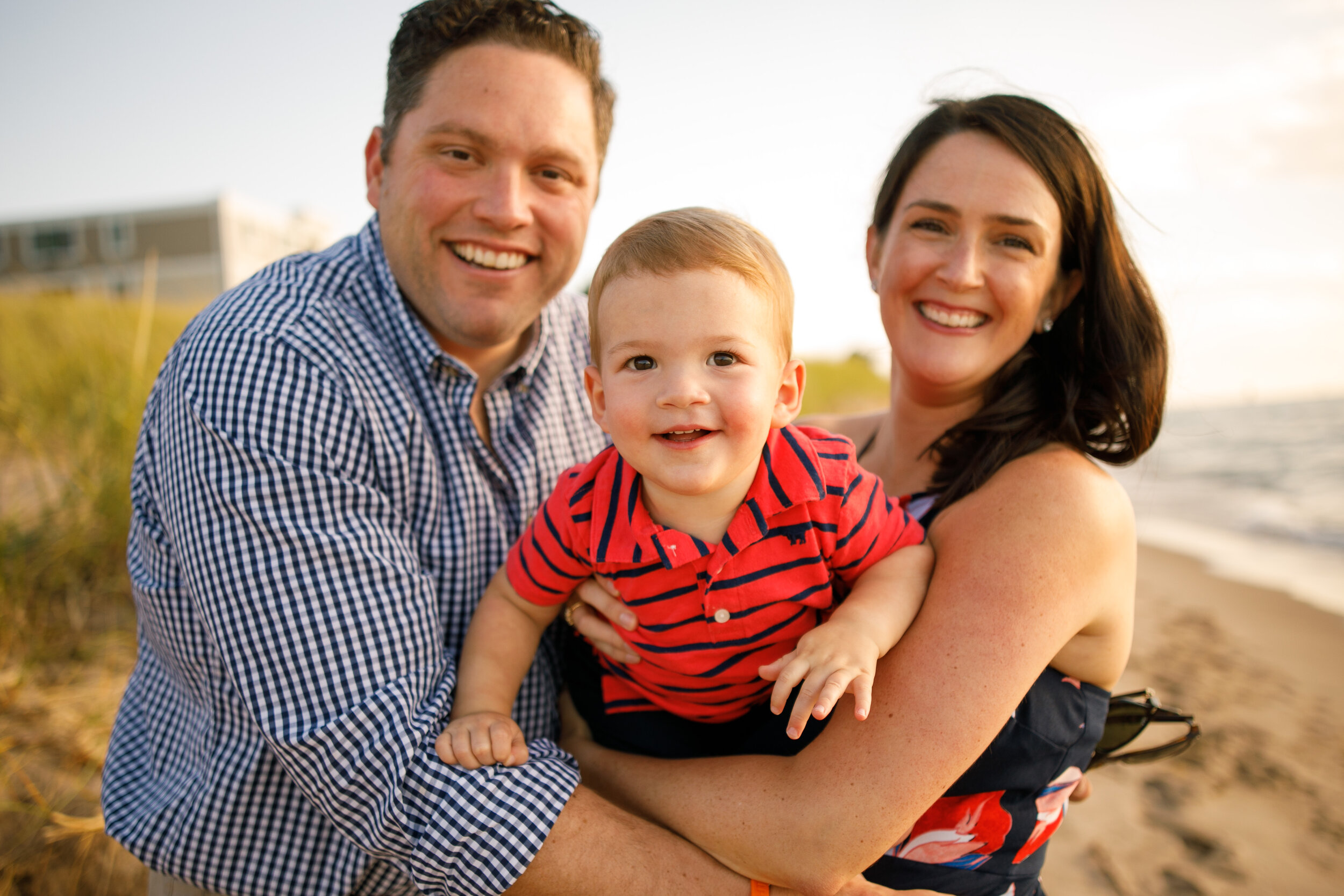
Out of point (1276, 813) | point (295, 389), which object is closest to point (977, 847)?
point (295, 389)

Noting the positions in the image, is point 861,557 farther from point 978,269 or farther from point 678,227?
point 978,269

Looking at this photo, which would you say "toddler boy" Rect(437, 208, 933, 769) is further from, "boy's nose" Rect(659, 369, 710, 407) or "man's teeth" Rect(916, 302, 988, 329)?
"man's teeth" Rect(916, 302, 988, 329)

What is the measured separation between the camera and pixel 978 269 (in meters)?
2.10

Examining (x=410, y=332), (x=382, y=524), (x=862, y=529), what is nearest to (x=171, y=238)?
(x=410, y=332)

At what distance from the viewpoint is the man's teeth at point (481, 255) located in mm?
2236

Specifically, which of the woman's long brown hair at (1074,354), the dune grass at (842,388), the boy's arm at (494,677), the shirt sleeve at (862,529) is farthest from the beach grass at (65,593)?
the dune grass at (842,388)

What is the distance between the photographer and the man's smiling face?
2.16m

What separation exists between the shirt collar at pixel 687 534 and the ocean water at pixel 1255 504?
3.60ft

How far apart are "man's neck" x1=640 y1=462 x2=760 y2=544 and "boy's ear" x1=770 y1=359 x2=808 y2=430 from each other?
0.12 metres

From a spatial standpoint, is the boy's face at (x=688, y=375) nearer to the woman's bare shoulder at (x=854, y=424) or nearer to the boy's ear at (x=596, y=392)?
the boy's ear at (x=596, y=392)

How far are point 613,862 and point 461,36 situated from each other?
2187mm

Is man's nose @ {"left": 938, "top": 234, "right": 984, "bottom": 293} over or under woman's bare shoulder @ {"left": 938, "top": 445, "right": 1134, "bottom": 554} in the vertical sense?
over

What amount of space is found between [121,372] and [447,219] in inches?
132

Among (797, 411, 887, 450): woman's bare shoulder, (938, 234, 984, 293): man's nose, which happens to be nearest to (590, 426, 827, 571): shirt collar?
(938, 234, 984, 293): man's nose
